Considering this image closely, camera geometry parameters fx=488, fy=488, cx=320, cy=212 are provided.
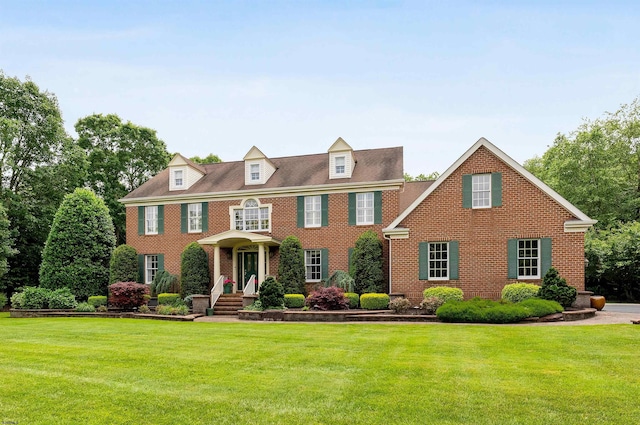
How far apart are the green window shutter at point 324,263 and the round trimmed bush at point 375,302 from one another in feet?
12.7

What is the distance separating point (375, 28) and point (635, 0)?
634cm

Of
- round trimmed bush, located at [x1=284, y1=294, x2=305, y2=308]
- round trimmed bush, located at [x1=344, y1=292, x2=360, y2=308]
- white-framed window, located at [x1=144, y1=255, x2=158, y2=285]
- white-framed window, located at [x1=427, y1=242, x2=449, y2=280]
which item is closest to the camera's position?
white-framed window, located at [x1=427, y1=242, x2=449, y2=280]

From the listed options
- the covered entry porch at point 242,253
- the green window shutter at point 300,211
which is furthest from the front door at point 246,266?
the green window shutter at point 300,211

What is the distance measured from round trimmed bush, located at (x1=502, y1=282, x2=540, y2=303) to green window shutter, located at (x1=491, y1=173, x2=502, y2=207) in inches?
132

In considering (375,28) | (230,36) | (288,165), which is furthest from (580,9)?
(288,165)

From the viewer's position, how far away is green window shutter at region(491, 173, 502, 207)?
19.6 m

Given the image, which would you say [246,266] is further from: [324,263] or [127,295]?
[127,295]

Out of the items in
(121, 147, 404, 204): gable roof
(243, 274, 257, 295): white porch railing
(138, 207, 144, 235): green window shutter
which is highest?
(121, 147, 404, 204): gable roof

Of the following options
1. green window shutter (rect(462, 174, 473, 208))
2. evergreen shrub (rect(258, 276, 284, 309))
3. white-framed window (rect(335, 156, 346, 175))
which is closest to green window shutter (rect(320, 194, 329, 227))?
white-framed window (rect(335, 156, 346, 175))

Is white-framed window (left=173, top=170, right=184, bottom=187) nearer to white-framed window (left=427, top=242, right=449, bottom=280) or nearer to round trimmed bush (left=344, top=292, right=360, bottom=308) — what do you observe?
round trimmed bush (left=344, top=292, right=360, bottom=308)

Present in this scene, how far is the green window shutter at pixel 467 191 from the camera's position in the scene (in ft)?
65.6

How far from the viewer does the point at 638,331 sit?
12617mm

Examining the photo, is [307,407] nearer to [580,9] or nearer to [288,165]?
[580,9]

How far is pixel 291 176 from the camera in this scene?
84.3 feet
